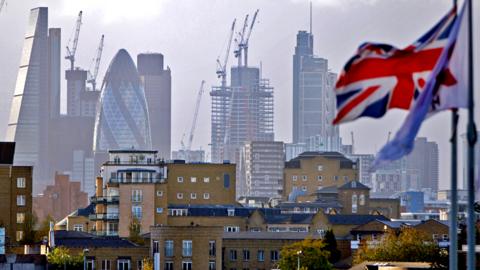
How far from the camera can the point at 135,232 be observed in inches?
5625

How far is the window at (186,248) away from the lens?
401 ft

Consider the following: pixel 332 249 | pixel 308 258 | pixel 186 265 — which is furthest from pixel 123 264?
pixel 332 249

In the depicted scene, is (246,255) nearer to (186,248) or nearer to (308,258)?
(186,248)

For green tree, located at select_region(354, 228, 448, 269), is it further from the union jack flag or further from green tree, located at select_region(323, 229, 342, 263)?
the union jack flag

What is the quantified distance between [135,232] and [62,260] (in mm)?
41901

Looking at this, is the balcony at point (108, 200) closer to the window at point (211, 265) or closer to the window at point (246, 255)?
the window at point (246, 255)

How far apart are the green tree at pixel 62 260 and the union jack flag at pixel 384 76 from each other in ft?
222

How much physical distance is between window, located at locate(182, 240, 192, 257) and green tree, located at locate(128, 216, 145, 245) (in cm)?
840

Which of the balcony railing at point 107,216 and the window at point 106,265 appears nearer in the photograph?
the window at point 106,265

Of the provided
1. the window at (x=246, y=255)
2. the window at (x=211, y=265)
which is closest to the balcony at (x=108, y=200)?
the window at (x=246, y=255)

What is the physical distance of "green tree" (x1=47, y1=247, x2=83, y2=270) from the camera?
325 ft

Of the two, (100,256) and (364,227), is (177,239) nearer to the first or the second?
(100,256)

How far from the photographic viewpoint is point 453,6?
29672 millimetres

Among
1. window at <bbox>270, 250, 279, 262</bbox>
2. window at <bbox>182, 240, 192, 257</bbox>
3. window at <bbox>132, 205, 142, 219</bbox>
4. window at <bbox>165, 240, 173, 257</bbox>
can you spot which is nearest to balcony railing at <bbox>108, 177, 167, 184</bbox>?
window at <bbox>132, 205, 142, 219</bbox>
